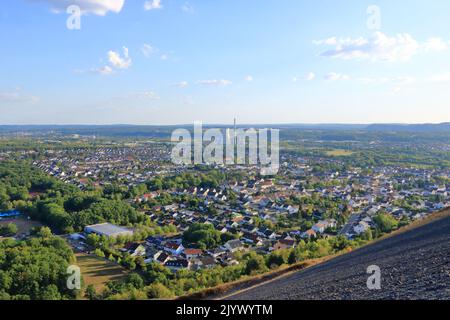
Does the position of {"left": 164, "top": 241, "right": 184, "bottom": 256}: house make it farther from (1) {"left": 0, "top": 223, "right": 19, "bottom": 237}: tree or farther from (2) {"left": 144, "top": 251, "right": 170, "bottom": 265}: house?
(1) {"left": 0, "top": 223, "right": 19, "bottom": 237}: tree

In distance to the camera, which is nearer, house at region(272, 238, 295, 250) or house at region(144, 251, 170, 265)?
house at region(144, 251, 170, 265)

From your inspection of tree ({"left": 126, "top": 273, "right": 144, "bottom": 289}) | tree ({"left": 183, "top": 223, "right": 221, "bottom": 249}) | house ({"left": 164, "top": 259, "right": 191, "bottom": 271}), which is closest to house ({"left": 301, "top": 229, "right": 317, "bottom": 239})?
tree ({"left": 183, "top": 223, "right": 221, "bottom": 249})

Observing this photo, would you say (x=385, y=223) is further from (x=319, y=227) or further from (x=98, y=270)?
(x=98, y=270)

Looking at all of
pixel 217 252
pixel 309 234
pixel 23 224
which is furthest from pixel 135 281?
pixel 23 224

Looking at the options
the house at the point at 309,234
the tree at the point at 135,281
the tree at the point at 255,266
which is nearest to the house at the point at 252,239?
the house at the point at 309,234

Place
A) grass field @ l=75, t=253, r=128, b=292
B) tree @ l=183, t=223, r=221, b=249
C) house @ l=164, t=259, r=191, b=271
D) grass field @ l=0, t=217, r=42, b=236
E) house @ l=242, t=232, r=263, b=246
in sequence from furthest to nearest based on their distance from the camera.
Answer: grass field @ l=0, t=217, r=42, b=236, house @ l=242, t=232, r=263, b=246, tree @ l=183, t=223, r=221, b=249, house @ l=164, t=259, r=191, b=271, grass field @ l=75, t=253, r=128, b=292
